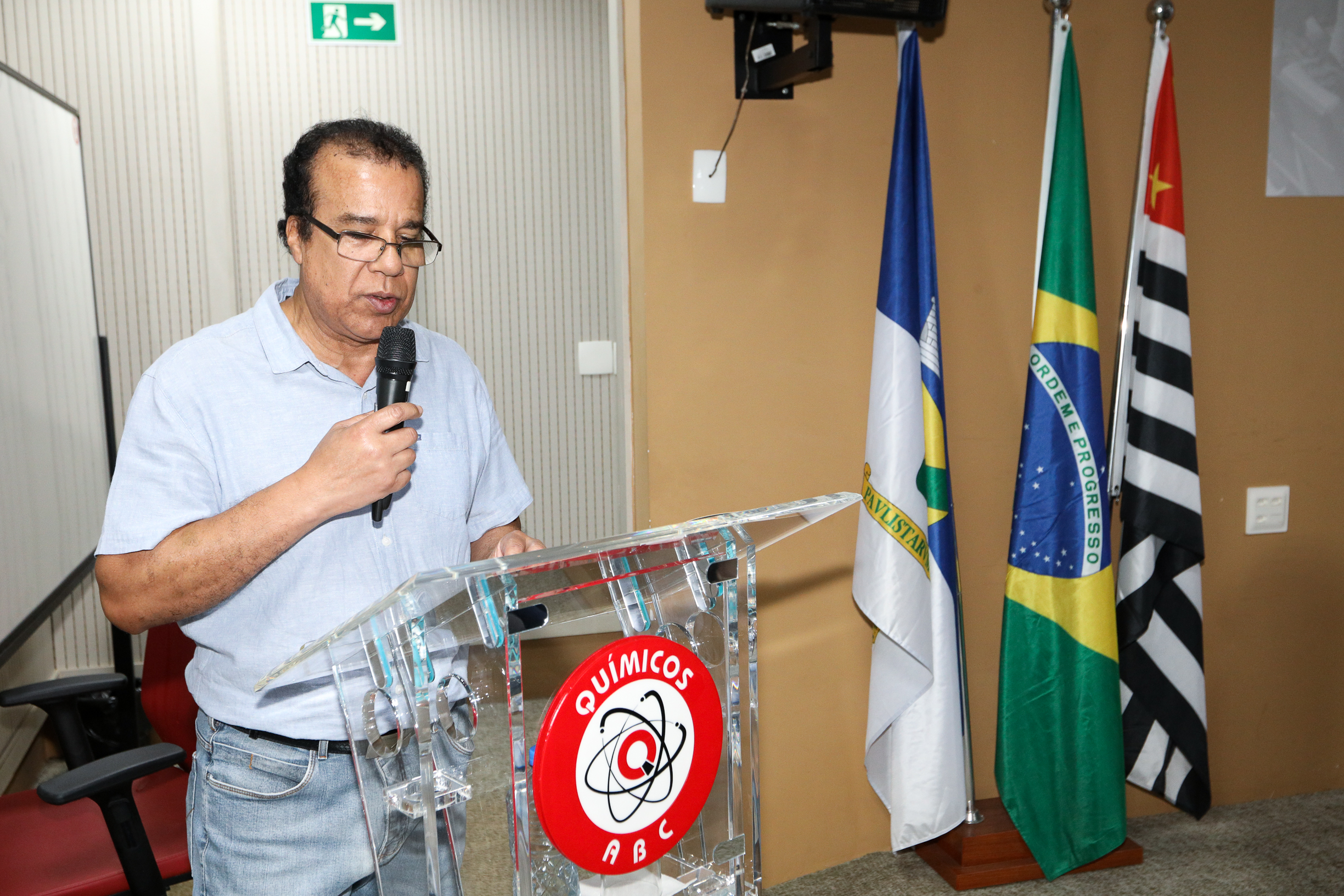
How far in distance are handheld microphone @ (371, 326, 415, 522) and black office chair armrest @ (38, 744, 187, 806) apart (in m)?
0.73

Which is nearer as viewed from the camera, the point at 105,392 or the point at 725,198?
the point at 725,198

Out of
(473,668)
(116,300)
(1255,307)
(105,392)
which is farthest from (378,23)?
(473,668)

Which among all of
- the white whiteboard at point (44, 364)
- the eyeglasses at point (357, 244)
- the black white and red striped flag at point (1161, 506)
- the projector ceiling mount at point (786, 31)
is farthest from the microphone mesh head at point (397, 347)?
the black white and red striped flag at point (1161, 506)

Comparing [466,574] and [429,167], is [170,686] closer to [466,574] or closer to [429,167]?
[466,574]

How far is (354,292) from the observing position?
1.27 m

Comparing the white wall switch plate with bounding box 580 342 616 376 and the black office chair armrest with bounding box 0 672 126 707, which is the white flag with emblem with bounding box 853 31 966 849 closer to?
→ the black office chair armrest with bounding box 0 672 126 707

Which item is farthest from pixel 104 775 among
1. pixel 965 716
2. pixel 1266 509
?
pixel 1266 509

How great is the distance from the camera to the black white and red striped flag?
229cm

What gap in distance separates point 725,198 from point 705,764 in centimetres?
151

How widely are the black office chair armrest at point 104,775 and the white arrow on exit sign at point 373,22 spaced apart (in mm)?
2894

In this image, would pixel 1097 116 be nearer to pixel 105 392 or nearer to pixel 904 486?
pixel 904 486

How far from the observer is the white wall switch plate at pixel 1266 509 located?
2.58m

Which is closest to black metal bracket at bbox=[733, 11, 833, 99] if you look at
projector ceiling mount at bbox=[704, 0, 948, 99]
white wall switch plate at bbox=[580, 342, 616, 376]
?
projector ceiling mount at bbox=[704, 0, 948, 99]

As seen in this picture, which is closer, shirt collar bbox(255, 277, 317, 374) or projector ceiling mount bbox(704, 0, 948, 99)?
shirt collar bbox(255, 277, 317, 374)
